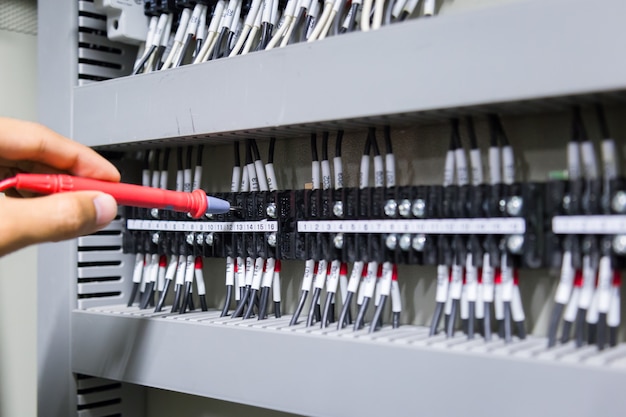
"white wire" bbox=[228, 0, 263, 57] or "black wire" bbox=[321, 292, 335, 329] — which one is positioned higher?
"white wire" bbox=[228, 0, 263, 57]

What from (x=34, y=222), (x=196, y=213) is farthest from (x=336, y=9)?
(x=34, y=222)

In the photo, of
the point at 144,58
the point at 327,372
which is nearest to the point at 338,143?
the point at 327,372

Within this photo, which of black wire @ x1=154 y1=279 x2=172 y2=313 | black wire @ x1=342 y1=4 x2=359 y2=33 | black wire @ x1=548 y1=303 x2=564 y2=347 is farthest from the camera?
black wire @ x1=154 y1=279 x2=172 y2=313

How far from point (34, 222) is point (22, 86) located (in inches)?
31.7

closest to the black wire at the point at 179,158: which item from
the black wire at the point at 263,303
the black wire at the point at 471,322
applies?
the black wire at the point at 263,303

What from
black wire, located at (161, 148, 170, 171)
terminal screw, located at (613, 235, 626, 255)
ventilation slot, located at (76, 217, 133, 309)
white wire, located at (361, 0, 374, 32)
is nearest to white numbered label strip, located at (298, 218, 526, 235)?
terminal screw, located at (613, 235, 626, 255)

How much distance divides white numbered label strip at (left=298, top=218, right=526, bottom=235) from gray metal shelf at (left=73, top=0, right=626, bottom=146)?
15 cm

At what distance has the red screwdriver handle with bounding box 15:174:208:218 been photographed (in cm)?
97

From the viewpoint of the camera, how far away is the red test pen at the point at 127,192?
966mm

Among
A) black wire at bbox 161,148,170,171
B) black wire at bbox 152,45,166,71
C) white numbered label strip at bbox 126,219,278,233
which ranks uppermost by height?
black wire at bbox 152,45,166,71

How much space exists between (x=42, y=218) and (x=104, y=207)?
0.30 ft

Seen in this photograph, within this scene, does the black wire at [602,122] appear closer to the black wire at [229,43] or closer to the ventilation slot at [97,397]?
the black wire at [229,43]

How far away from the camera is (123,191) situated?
40.9 inches

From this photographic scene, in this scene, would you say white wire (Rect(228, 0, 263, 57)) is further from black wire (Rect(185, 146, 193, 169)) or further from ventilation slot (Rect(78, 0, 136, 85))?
ventilation slot (Rect(78, 0, 136, 85))
